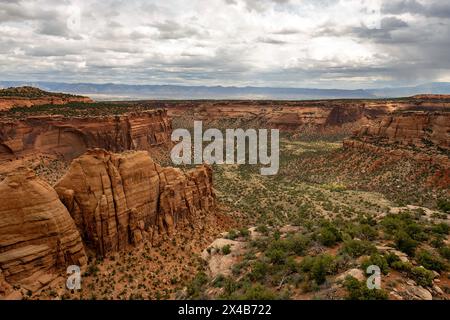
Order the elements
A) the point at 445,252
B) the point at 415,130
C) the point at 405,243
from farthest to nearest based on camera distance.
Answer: the point at 415,130, the point at 405,243, the point at 445,252

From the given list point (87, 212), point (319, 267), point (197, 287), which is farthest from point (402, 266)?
point (87, 212)

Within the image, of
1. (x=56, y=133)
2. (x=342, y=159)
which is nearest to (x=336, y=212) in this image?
(x=342, y=159)

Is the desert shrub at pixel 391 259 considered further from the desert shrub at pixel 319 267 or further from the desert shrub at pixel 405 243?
the desert shrub at pixel 319 267

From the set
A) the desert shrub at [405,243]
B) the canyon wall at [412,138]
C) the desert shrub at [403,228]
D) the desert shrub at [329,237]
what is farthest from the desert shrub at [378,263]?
the canyon wall at [412,138]

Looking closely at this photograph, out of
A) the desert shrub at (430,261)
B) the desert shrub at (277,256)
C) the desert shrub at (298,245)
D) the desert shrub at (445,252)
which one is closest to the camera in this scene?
the desert shrub at (430,261)

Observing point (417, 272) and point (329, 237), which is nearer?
point (417, 272)

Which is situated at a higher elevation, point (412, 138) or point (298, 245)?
point (412, 138)

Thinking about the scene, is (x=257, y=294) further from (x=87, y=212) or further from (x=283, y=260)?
(x=87, y=212)
